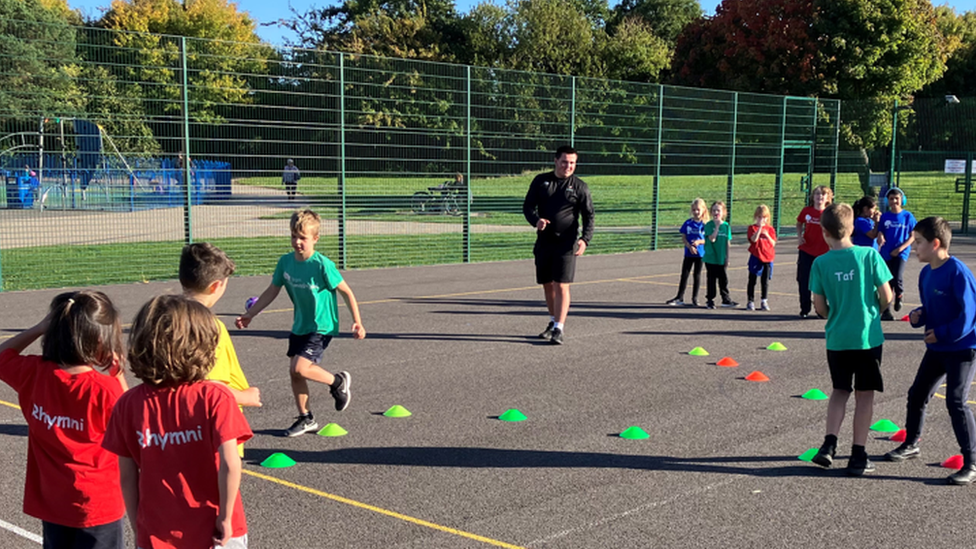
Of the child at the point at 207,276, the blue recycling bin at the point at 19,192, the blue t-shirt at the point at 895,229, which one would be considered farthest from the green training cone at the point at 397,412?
the blue recycling bin at the point at 19,192

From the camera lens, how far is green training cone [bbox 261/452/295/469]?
5.49 meters

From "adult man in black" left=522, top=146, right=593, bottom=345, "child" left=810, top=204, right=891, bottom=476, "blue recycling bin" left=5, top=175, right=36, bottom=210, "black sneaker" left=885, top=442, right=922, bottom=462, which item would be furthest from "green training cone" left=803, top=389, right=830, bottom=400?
"blue recycling bin" left=5, top=175, right=36, bottom=210

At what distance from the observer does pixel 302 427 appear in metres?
6.20

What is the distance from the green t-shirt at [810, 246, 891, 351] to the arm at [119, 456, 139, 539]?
410 centimetres

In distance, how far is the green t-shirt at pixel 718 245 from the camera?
1252 centimetres

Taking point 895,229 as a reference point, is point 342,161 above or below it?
above

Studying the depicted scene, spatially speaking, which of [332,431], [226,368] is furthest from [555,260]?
[226,368]

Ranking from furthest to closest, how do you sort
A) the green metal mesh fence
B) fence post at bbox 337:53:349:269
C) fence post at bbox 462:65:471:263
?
fence post at bbox 462:65:471:263 < fence post at bbox 337:53:349:269 < the green metal mesh fence

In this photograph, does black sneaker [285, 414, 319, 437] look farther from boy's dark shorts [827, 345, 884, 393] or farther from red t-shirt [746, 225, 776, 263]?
red t-shirt [746, 225, 776, 263]

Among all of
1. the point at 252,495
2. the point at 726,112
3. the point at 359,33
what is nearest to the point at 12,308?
the point at 252,495

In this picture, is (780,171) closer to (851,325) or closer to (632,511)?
(851,325)

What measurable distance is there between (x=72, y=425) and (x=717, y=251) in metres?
10.5

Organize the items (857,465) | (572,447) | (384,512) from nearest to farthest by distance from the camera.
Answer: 1. (384,512)
2. (857,465)
3. (572,447)

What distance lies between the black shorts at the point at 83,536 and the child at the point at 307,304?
111 inches
